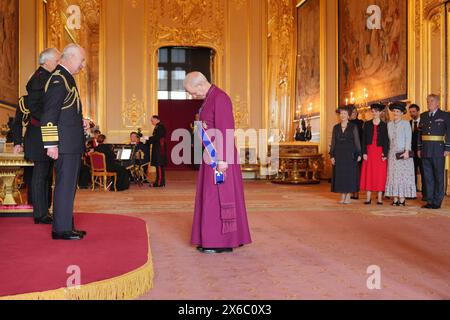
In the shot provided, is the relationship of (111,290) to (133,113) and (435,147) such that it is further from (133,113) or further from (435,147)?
(133,113)

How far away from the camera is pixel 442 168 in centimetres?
747

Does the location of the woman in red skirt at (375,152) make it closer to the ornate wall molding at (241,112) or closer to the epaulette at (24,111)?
the epaulette at (24,111)

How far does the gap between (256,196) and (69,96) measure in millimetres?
5754

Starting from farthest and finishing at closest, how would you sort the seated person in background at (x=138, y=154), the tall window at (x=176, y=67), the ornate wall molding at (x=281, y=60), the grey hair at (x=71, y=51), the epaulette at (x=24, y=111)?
the tall window at (x=176, y=67) → the ornate wall molding at (x=281, y=60) → the seated person in background at (x=138, y=154) → the epaulette at (x=24, y=111) → the grey hair at (x=71, y=51)

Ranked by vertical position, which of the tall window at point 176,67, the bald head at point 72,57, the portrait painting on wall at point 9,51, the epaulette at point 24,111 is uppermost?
the tall window at point 176,67

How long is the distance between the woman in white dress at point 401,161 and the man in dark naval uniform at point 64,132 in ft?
16.8

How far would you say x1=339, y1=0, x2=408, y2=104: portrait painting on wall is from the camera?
10500 millimetres

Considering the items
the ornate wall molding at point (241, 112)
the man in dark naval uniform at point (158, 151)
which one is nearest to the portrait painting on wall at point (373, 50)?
the ornate wall molding at point (241, 112)

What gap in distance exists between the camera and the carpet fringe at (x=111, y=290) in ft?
8.19

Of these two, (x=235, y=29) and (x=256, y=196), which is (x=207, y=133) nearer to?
(x=256, y=196)

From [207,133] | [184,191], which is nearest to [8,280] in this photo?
[207,133]

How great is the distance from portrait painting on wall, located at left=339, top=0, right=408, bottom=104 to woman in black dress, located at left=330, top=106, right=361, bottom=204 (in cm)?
302

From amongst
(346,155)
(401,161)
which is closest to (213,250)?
(346,155)

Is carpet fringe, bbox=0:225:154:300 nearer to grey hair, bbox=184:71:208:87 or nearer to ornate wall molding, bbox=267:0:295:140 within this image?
grey hair, bbox=184:71:208:87
